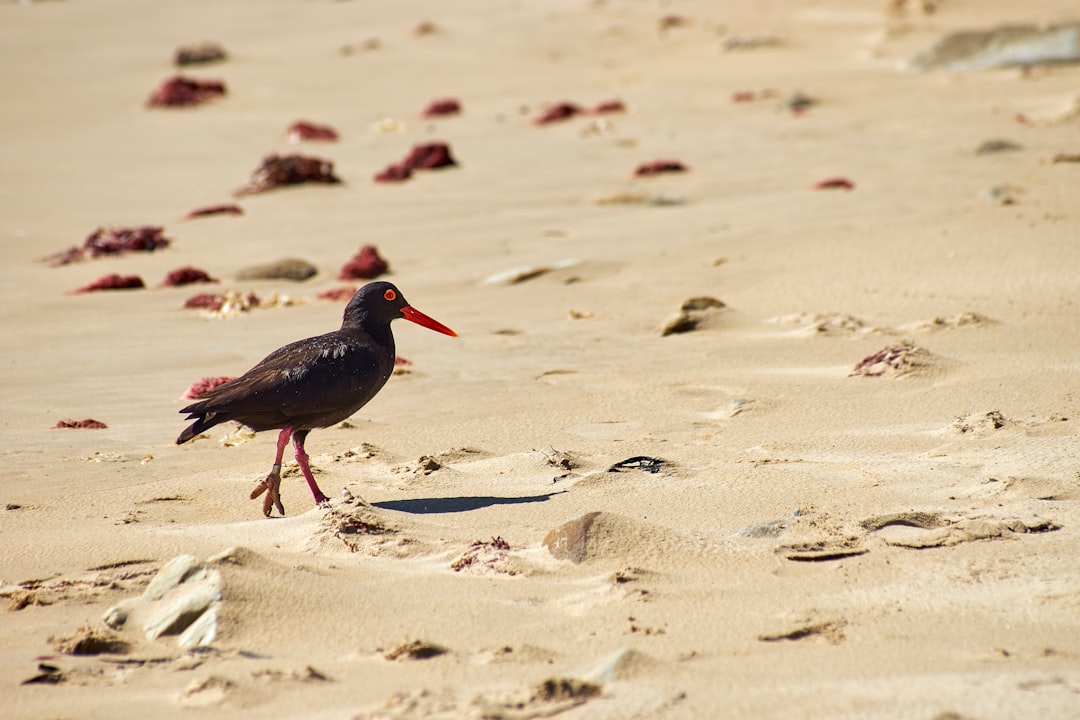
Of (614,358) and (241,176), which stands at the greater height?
(241,176)

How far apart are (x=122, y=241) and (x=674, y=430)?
7034 mm

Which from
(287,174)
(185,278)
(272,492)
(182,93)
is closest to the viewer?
(272,492)

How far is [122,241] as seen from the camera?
1102 cm

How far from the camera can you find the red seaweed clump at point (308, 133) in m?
15.6

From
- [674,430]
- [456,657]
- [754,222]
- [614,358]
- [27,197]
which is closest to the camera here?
[456,657]

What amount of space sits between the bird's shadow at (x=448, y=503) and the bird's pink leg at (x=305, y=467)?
0.79ft

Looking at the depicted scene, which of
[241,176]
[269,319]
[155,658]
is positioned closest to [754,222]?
[269,319]

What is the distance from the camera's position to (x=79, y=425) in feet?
20.9

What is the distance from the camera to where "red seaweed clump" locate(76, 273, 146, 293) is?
959 centimetres

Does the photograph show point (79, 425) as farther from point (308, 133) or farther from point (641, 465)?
point (308, 133)

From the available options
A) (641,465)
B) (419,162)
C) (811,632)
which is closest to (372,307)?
(641,465)

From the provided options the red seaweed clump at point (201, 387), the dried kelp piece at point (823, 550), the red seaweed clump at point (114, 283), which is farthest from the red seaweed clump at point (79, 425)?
the dried kelp piece at point (823, 550)

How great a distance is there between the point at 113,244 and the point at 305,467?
6663mm

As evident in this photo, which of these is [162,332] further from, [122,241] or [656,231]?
[656,231]
